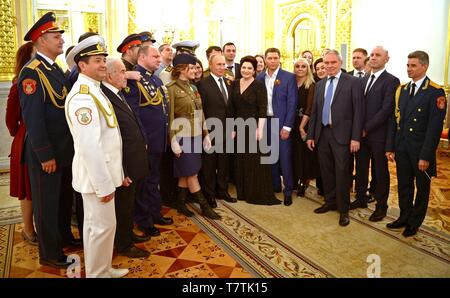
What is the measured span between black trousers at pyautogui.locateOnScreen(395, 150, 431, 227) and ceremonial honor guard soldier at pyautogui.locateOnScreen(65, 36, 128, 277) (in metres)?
2.34

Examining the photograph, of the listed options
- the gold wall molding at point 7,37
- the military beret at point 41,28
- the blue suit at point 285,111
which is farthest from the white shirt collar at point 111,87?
the gold wall molding at point 7,37

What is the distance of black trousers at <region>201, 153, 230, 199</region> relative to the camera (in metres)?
4.00

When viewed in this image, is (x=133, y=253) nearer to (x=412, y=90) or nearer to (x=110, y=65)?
(x=110, y=65)

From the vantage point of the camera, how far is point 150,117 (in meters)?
3.08

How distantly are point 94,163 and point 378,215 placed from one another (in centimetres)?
270

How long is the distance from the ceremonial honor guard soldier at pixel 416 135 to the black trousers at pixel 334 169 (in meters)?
0.40

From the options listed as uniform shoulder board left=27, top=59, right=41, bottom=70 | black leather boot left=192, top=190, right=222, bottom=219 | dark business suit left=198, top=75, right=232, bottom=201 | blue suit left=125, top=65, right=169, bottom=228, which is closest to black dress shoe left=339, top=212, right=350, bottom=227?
black leather boot left=192, top=190, right=222, bottom=219

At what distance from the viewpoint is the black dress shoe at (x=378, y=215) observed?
11.6 feet

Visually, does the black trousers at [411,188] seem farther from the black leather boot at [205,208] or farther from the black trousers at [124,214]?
the black trousers at [124,214]

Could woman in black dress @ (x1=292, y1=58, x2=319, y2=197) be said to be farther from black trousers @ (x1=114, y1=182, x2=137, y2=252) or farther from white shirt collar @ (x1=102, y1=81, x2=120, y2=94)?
white shirt collar @ (x1=102, y1=81, x2=120, y2=94)

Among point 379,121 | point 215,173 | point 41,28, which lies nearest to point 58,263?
point 41,28

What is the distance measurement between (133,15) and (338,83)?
6.66m

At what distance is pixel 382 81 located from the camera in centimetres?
343
